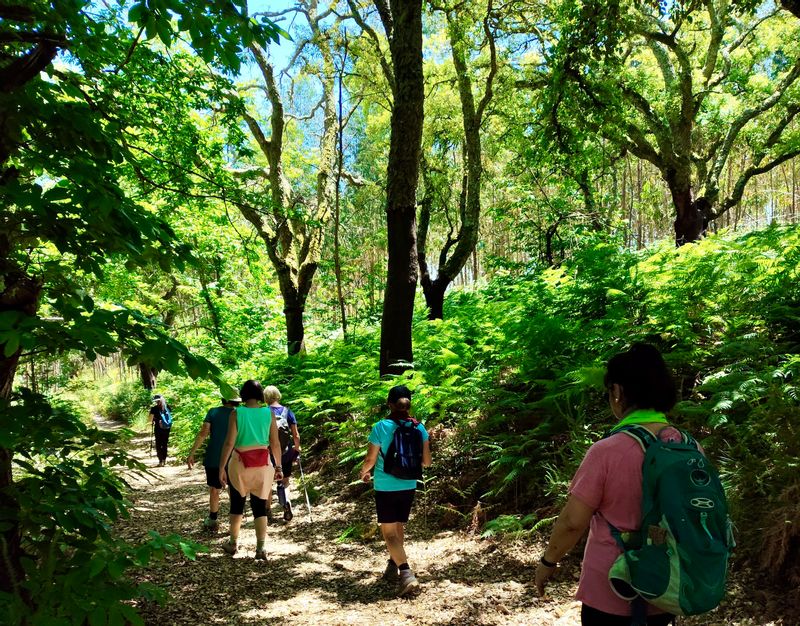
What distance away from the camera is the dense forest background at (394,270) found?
251 cm

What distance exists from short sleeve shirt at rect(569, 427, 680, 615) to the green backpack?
0.14 meters

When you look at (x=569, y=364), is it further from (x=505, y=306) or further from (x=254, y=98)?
(x=254, y=98)

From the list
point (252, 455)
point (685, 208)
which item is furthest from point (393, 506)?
point (685, 208)

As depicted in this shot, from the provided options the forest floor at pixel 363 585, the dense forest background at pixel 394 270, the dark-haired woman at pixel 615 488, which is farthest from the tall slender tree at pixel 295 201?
the dark-haired woman at pixel 615 488

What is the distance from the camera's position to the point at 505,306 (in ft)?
32.0

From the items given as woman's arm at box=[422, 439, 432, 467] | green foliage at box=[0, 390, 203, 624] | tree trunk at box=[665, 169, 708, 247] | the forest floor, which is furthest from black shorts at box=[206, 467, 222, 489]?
tree trunk at box=[665, 169, 708, 247]

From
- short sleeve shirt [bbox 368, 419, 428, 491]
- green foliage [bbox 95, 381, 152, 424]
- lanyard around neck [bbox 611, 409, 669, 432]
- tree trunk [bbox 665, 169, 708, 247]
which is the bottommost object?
green foliage [bbox 95, 381, 152, 424]

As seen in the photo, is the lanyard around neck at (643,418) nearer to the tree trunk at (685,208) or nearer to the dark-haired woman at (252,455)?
the dark-haired woman at (252,455)

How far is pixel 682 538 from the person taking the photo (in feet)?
6.65

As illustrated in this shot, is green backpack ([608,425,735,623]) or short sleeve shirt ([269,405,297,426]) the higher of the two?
green backpack ([608,425,735,623])

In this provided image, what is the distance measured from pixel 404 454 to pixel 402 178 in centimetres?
460

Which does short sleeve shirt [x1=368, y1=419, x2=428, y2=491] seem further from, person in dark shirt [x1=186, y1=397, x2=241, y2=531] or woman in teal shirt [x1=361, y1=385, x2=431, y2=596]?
person in dark shirt [x1=186, y1=397, x2=241, y2=531]

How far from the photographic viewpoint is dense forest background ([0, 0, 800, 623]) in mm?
2514

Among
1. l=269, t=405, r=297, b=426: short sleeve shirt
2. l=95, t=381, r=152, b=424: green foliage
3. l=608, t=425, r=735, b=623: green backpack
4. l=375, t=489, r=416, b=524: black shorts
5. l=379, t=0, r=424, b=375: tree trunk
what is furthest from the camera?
l=95, t=381, r=152, b=424: green foliage
